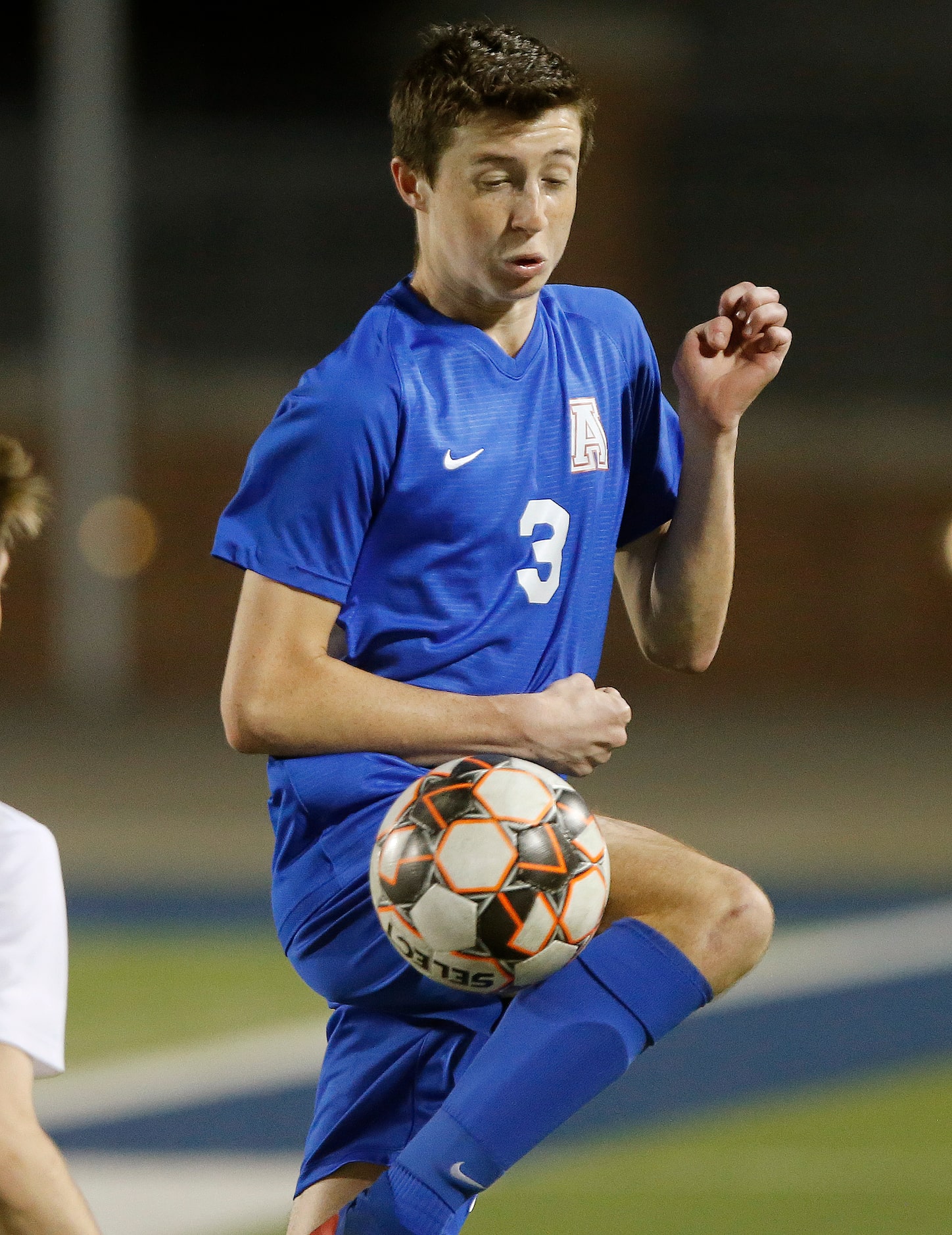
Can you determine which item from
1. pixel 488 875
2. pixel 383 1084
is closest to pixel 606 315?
pixel 488 875

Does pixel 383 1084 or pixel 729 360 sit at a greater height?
pixel 729 360

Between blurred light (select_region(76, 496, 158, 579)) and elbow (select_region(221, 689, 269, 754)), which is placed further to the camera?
blurred light (select_region(76, 496, 158, 579))

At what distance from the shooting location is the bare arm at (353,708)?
11.2 feet

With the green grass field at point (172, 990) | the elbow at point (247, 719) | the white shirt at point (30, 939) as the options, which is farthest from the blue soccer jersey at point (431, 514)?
the green grass field at point (172, 990)

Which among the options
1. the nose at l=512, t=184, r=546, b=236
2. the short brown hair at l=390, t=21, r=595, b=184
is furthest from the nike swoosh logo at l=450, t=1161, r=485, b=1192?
the short brown hair at l=390, t=21, r=595, b=184

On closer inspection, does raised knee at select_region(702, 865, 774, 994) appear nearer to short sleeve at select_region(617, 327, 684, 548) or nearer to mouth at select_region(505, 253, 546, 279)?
short sleeve at select_region(617, 327, 684, 548)

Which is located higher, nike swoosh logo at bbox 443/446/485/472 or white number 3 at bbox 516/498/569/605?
nike swoosh logo at bbox 443/446/485/472

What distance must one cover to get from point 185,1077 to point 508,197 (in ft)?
11.8

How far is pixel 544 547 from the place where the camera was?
3.68 metres

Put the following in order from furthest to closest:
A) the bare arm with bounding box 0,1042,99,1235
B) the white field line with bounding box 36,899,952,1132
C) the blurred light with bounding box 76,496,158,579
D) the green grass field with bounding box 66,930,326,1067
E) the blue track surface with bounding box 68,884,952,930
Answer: the blurred light with bounding box 76,496,158,579, the blue track surface with bounding box 68,884,952,930, the green grass field with bounding box 66,930,326,1067, the white field line with bounding box 36,899,952,1132, the bare arm with bounding box 0,1042,99,1235

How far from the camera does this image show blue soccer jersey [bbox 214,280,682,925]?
3.45 meters

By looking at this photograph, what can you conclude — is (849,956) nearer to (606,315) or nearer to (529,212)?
(606,315)

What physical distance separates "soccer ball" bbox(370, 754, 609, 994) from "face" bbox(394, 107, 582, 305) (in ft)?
2.79

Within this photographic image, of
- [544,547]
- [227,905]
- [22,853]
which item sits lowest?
[227,905]
